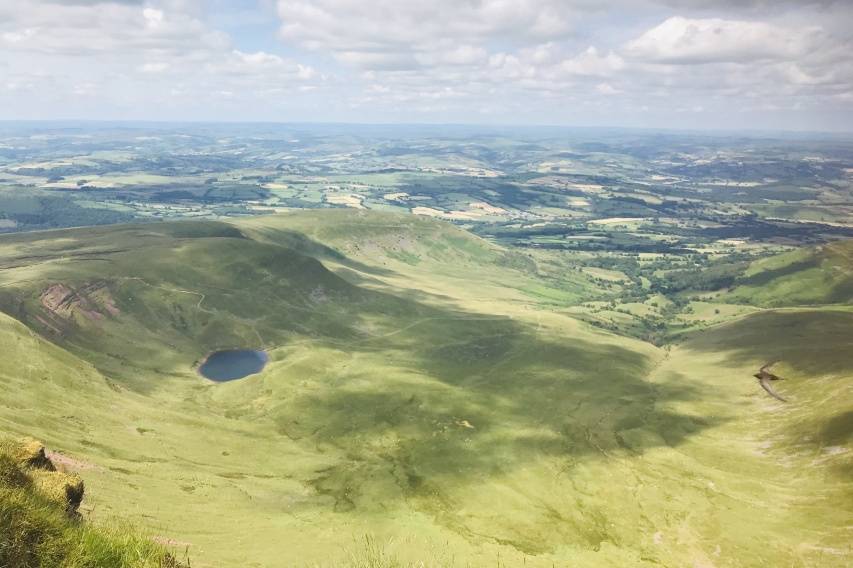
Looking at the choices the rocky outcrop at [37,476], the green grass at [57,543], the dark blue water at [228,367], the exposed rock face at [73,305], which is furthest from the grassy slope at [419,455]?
the green grass at [57,543]

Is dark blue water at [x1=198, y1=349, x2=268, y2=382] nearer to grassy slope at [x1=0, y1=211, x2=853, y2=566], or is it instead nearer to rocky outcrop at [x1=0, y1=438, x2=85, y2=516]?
grassy slope at [x1=0, y1=211, x2=853, y2=566]

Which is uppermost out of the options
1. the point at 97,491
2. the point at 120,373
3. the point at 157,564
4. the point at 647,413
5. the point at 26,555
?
the point at 26,555

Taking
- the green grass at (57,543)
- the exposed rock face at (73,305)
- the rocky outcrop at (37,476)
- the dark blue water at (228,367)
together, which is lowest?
the dark blue water at (228,367)

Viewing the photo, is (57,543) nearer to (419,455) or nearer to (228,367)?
(419,455)

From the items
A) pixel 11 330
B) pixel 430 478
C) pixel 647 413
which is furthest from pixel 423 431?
pixel 11 330

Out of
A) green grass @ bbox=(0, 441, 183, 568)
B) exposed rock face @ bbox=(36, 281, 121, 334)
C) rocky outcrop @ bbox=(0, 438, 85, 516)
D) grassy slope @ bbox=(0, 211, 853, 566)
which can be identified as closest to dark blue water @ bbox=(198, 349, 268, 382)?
grassy slope @ bbox=(0, 211, 853, 566)

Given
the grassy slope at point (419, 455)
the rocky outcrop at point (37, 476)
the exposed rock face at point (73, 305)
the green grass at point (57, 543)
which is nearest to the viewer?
the green grass at point (57, 543)

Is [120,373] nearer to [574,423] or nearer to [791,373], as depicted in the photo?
[574,423]

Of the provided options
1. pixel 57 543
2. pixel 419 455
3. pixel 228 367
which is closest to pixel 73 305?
pixel 228 367

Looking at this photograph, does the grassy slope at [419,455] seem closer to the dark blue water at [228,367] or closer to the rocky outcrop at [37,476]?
the dark blue water at [228,367]
